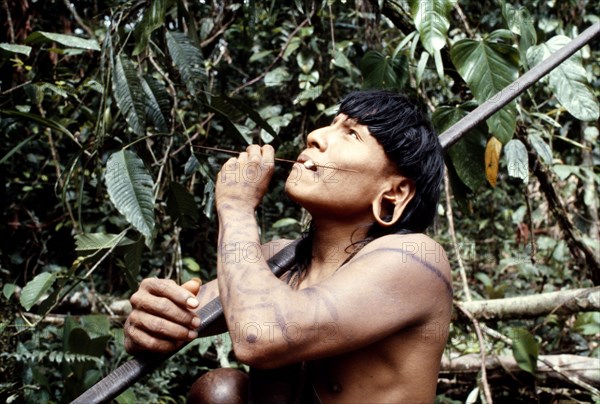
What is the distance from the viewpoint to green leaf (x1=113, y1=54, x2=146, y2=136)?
1799 millimetres

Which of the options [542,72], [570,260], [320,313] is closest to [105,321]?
[320,313]

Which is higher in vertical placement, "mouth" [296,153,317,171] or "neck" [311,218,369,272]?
"mouth" [296,153,317,171]

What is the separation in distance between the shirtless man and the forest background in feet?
0.40

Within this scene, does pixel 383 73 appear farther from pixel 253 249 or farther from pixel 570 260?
pixel 570 260

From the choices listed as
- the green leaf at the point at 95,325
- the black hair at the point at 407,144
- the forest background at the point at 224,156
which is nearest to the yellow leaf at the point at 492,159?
the forest background at the point at 224,156

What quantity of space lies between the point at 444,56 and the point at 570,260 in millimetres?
2280

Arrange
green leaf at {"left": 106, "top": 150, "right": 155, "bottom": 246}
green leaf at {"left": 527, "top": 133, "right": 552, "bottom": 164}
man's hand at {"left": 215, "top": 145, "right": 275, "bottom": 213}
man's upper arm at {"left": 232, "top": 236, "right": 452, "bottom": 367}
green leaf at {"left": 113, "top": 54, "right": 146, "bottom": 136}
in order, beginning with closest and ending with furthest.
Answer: man's upper arm at {"left": 232, "top": 236, "right": 452, "bottom": 367}, man's hand at {"left": 215, "top": 145, "right": 275, "bottom": 213}, green leaf at {"left": 106, "top": 150, "right": 155, "bottom": 246}, green leaf at {"left": 113, "top": 54, "right": 146, "bottom": 136}, green leaf at {"left": 527, "top": 133, "right": 552, "bottom": 164}

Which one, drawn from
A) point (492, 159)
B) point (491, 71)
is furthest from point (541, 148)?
point (491, 71)

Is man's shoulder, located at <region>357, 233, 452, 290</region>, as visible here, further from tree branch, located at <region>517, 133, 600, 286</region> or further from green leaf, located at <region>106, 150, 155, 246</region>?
tree branch, located at <region>517, 133, 600, 286</region>

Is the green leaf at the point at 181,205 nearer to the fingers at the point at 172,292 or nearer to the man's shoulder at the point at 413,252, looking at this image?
the fingers at the point at 172,292

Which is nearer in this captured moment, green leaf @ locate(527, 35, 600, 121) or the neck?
the neck

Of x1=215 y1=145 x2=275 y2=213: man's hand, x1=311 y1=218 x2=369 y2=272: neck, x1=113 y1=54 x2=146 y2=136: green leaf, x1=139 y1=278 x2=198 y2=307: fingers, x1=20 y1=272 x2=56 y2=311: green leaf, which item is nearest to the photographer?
x1=139 y1=278 x2=198 y2=307: fingers

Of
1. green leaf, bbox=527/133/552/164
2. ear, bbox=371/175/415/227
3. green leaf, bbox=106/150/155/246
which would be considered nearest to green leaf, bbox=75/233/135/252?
green leaf, bbox=106/150/155/246

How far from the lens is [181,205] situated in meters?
2.06
